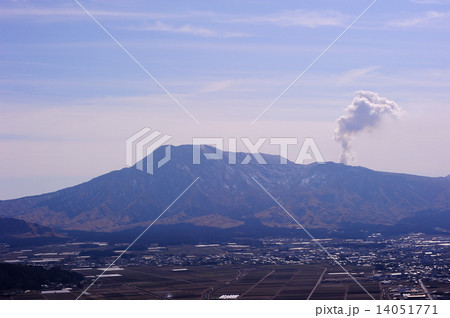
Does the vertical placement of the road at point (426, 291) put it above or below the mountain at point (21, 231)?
below

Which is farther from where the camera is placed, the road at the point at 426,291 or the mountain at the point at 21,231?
the mountain at the point at 21,231

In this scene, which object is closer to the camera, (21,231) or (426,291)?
(426,291)

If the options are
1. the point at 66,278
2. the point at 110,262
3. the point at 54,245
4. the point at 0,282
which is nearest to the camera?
the point at 0,282

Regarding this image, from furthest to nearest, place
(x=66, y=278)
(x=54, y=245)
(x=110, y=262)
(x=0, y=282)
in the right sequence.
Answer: (x=54, y=245)
(x=110, y=262)
(x=66, y=278)
(x=0, y=282)

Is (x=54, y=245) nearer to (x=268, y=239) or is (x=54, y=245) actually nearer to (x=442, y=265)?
(x=268, y=239)

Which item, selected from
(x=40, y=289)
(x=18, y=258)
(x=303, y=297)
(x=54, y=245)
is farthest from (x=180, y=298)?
(x=54, y=245)

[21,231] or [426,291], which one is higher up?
[21,231]

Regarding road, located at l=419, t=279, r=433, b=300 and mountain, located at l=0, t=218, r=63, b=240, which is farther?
mountain, located at l=0, t=218, r=63, b=240

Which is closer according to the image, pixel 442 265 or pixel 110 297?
pixel 110 297

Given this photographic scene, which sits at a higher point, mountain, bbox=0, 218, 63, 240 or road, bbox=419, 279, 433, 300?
mountain, bbox=0, 218, 63, 240

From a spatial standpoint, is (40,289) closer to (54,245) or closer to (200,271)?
(200,271)
